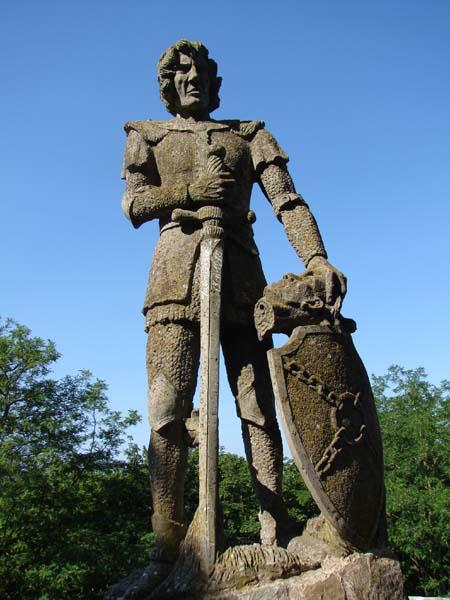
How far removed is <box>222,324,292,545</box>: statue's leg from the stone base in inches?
20.3

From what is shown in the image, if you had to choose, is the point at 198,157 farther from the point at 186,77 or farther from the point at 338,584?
the point at 338,584

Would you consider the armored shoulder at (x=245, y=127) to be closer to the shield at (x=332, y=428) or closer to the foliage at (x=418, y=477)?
the shield at (x=332, y=428)

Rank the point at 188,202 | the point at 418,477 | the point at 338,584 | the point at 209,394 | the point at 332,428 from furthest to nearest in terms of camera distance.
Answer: the point at 418,477 < the point at 188,202 < the point at 209,394 < the point at 332,428 < the point at 338,584

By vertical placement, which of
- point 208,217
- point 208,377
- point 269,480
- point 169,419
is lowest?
point 269,480

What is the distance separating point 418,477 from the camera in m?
20.1

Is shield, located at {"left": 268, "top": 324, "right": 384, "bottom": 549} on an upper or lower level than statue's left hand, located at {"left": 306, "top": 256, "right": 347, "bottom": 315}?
lower

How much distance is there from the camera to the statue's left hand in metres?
4.20

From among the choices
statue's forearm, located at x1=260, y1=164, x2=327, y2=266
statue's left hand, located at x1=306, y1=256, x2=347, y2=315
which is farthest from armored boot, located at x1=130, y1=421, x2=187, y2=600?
statue's forearm, located at x1=260, y1=164, x2=327, y2=266

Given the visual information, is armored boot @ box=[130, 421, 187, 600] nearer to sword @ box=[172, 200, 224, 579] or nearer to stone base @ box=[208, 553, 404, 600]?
sword @ box=[172, 200, 224, 579]

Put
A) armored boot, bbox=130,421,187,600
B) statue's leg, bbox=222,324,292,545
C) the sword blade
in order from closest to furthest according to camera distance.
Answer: the sword blade → armored boot, bbox=130,421,187,600 → statue's leg, bbox=222,324,292,545

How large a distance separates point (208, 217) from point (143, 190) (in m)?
0.57

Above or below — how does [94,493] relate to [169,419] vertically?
above

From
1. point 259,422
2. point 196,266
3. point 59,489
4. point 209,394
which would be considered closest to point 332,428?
point 259,422

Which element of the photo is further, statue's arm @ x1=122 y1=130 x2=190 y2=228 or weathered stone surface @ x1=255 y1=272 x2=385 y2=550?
statue's arm @ x1=122 y1=130 x2=190 y2=228
